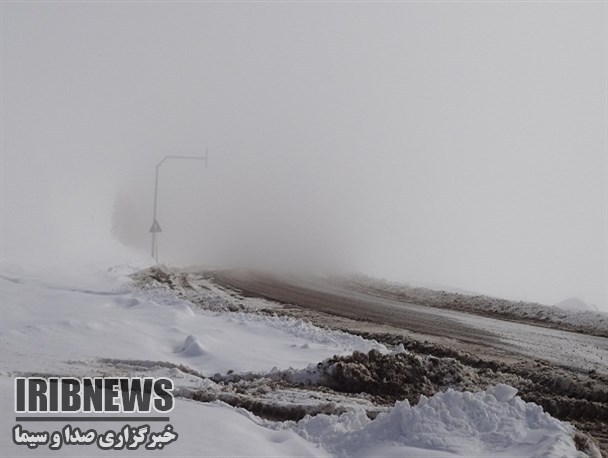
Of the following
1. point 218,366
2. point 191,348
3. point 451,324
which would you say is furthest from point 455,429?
point 451,324

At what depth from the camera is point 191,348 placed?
824 cm

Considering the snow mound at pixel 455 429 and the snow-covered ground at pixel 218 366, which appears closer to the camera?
the snow mound at pixel 455 429

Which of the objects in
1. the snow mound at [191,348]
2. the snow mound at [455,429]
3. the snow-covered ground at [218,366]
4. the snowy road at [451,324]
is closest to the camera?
the snow mound at [455,429]

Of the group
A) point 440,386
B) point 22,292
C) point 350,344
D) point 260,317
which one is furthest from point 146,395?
point 22,292

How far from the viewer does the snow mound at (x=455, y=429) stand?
4457mm

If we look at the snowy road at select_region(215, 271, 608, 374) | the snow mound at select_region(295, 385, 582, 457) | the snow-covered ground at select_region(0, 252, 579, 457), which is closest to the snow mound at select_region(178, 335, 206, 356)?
the snow-covered ground at select_region(0, 252, 579, 457)

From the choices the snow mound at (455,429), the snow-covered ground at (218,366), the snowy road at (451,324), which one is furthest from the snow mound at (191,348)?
the snowy road at (451,324)

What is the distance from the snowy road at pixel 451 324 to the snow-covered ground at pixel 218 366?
254cm

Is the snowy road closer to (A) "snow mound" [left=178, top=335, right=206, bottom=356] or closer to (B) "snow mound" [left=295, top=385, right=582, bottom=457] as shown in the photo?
(B) "snow mound" [left=295, top=385, right=582, bottom=457]

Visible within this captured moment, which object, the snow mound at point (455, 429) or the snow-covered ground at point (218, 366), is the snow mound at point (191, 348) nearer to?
the snow-covered ground at point (218, 366)

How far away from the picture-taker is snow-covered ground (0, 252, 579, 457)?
4559 millimetres

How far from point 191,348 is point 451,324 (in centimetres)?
678

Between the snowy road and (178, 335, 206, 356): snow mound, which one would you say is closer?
(178, 335, 206, 356): snow mound

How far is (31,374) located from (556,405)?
6.29 m
